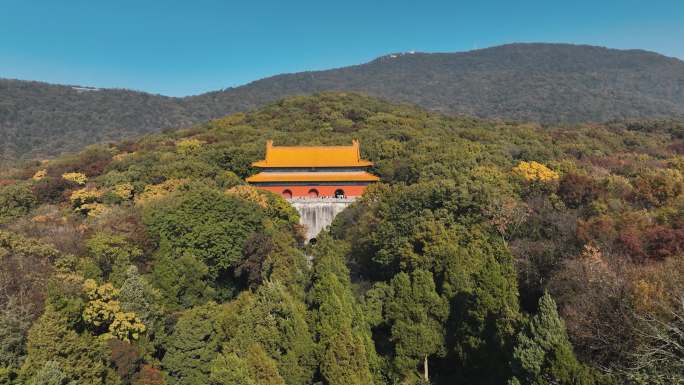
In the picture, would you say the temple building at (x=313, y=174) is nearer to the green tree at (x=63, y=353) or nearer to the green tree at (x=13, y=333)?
the green tree at (x=63, y=353)

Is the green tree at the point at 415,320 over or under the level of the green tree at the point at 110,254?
under

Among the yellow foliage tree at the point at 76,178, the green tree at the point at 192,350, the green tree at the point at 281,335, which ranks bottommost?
the green tree at the point at 192,350

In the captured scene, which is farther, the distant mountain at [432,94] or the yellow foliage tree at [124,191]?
the distant mountain at [432,94]

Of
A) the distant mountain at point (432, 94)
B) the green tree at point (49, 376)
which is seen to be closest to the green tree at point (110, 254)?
the green tree at point (49, 376)

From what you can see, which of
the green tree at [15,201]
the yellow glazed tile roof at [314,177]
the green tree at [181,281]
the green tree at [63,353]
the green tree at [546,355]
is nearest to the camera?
the green tree at [546,355]

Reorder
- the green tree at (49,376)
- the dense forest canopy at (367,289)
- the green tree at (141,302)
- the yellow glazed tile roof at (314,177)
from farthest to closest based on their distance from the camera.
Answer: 1. the yellow glazed tile roof at (314,177)
2. the green tree at (141,302)
3. the dense forest canopy at (367,289)
4. the green tree at (49,376)

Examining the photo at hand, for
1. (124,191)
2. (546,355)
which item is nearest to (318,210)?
(124,191)

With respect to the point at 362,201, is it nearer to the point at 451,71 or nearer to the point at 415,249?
the point at 415,249
